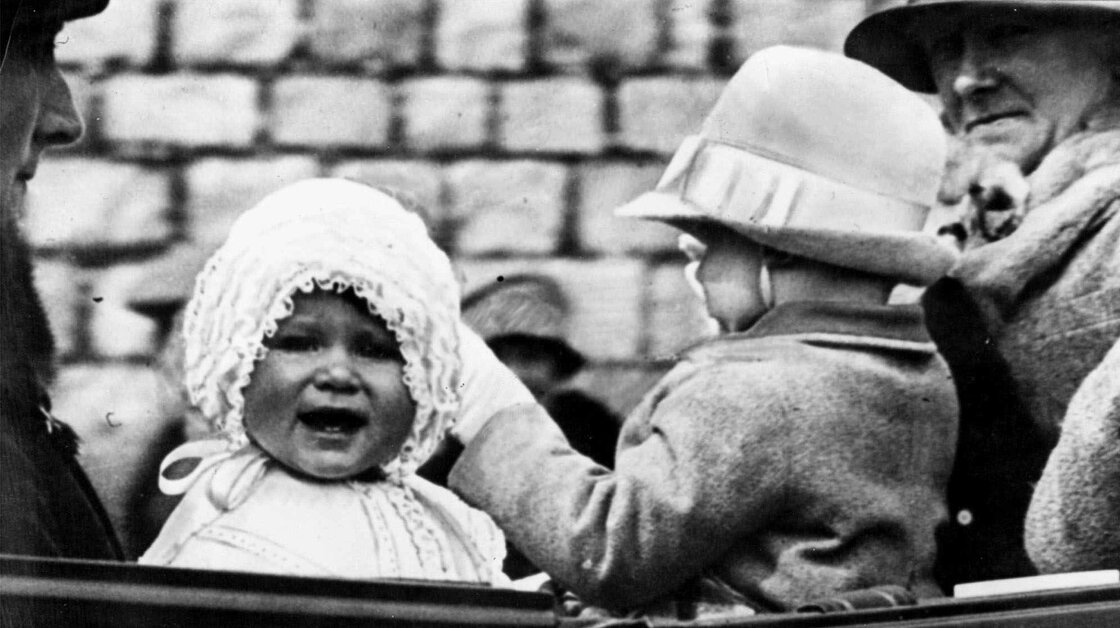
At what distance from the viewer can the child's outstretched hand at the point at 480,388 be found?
13.0ft

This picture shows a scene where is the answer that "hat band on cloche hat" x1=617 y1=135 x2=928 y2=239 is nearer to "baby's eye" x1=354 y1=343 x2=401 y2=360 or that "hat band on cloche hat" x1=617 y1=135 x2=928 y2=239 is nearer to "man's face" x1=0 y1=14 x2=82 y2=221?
"baby's eye" x1=354 y1=343 x2=401 y2=360

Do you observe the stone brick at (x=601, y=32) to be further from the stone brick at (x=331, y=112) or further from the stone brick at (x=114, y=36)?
the stone brick at (x=114, y=36)

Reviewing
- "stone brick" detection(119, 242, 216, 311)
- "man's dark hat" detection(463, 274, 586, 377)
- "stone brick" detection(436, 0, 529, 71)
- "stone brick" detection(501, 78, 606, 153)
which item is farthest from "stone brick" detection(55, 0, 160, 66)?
"man's dark hat" detection(463, 274, 586, 377)

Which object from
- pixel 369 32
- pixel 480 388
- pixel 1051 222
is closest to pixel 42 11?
pixel 369 32

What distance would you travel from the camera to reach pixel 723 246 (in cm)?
401

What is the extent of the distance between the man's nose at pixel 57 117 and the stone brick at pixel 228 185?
0.22 meters

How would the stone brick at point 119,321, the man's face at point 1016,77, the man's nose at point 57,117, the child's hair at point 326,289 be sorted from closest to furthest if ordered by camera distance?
1. the child's hair at point 326,289
2. the stone brick at point 119,321
3. the man's nose at point 57,117
4. the man's face at point 1016,77

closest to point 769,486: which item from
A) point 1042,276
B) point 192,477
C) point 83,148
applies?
point 1042,276

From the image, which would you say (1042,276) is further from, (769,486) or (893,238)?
(769,486)

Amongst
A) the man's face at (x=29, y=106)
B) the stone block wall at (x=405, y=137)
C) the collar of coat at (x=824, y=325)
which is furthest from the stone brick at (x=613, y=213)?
the man's face at (x=29, y=106)

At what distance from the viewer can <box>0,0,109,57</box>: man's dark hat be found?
164 inches

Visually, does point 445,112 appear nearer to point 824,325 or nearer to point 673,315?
point 673,315

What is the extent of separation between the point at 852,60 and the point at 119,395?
134cm

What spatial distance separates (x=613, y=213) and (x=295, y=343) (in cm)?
61
